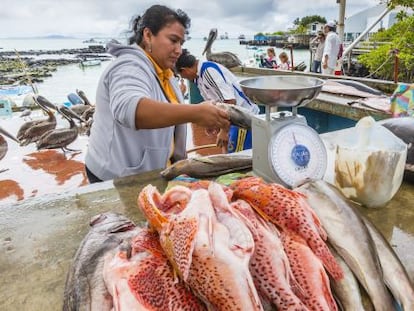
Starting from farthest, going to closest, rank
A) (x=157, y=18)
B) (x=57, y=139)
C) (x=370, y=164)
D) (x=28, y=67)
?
1. (x=28, y=67)
2. (x=57, y=139)
3. (x=157, y=18)
4. (x=370, y=164)

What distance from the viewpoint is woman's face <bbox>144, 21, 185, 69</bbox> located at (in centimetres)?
248

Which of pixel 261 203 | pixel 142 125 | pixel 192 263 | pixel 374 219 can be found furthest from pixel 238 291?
pixel 142 125

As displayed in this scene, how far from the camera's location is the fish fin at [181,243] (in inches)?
35.5

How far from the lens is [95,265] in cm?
112

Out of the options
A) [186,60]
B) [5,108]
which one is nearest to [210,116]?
[186,60]

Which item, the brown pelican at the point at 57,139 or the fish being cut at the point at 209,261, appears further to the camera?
the brown pelican at the point at 57,139

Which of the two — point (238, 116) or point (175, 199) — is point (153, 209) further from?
point (238, 116)

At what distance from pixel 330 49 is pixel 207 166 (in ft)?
31.8

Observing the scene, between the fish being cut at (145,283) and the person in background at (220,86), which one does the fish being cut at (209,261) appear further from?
the person in background at (220,86)

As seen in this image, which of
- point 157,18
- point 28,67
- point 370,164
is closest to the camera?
point 370,164

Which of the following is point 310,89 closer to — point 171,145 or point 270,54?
point 171,145

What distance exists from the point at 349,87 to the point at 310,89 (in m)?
5.06

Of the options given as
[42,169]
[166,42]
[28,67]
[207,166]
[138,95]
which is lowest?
[42,169]

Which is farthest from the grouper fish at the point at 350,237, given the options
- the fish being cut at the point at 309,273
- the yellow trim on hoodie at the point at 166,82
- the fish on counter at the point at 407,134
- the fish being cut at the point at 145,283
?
the yellow trim on hoodie at the point at 166,82
